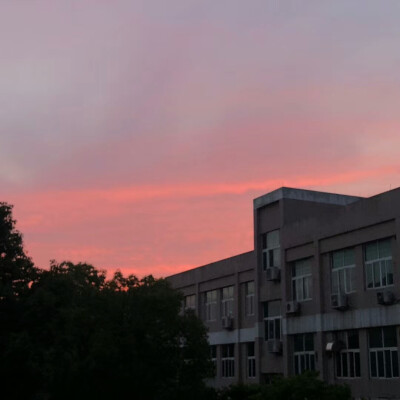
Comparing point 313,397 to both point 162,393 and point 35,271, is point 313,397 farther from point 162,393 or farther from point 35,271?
point 35,271

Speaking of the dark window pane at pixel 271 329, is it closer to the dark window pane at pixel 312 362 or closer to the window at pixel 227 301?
the dark window pane at pixel 312 362

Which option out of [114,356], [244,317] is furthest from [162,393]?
[244,317]

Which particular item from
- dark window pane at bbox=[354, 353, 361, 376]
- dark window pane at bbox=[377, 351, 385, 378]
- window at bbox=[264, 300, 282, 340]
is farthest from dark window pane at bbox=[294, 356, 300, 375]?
dark window pane at bbox=[377, 351, 385, 378]

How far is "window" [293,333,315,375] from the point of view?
3294cm

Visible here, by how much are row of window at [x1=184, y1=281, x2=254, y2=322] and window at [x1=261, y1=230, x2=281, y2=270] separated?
475cm

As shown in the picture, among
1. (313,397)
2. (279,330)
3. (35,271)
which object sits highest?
(35,271)

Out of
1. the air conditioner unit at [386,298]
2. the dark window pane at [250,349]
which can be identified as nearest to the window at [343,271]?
the air conditioner unit at [386,298]

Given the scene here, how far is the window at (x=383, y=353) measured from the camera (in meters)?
28.2

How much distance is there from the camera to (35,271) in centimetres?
3456

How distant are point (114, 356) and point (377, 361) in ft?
34.8

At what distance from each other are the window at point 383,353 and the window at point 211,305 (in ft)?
57.8

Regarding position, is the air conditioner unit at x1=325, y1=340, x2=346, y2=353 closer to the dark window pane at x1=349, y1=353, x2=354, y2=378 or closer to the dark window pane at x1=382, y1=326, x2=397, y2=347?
the dark window pane at x1=349, y1=353, x2=354, y2=378

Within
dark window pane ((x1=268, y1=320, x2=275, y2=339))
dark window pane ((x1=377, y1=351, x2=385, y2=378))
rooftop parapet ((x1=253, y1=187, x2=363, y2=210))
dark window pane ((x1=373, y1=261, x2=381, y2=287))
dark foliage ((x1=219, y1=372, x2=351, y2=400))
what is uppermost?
rooftop parapet ((x1=253, y1=187, x2=363, y2=210))

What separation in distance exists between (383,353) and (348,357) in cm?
220
